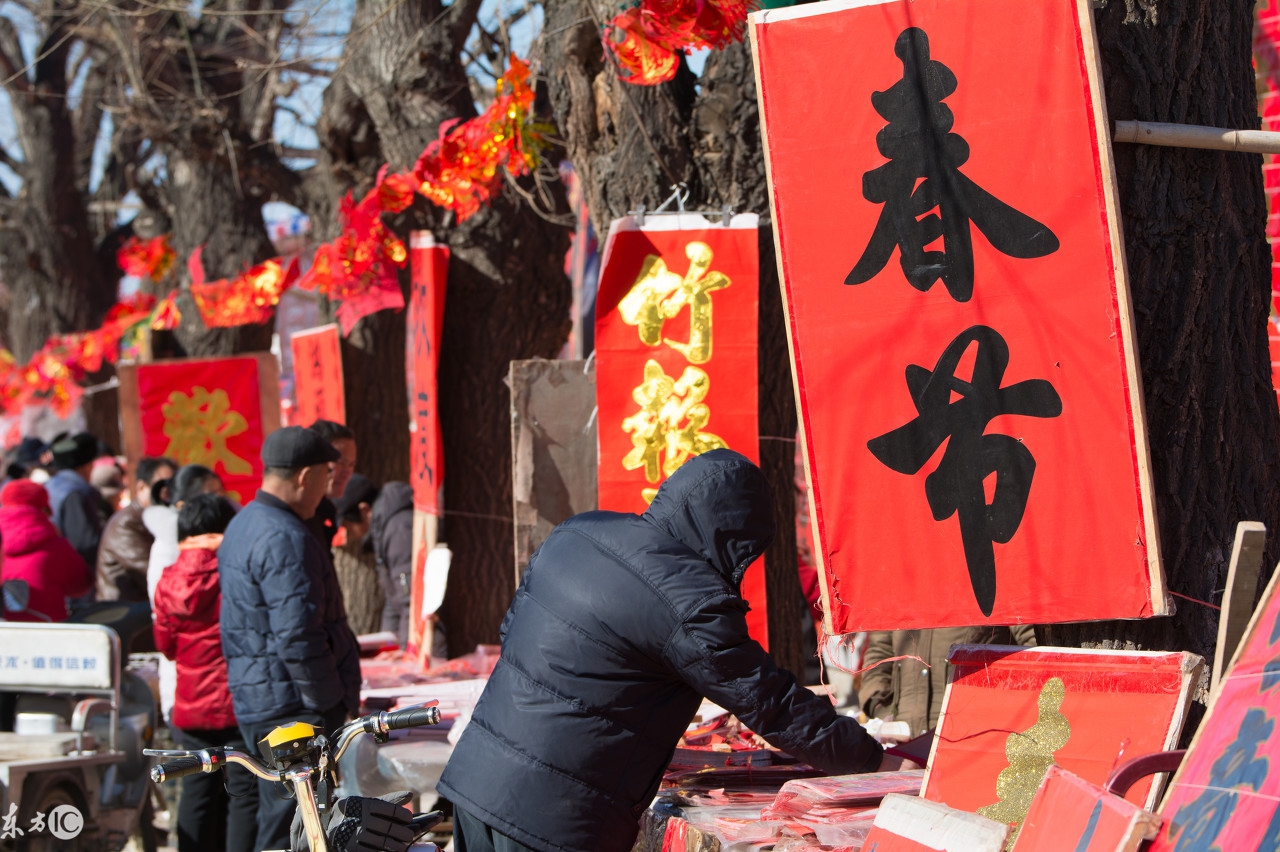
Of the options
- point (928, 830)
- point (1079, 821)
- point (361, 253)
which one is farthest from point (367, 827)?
point (361, 253)

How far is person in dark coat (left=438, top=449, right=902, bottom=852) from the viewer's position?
262 centimetres

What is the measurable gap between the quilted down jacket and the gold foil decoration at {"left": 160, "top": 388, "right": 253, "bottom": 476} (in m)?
5.73

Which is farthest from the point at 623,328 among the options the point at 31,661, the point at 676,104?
the point at 31,661

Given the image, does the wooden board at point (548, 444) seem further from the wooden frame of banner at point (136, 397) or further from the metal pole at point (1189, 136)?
the wooden frame of banner at point (136, 397)

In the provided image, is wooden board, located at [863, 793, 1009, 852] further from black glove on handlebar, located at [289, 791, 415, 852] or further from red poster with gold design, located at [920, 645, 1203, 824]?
black glove on handlebar, located at [289, 791, 415, 852]

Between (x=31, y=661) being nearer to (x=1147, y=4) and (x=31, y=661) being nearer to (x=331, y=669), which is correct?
(x=331, y=669)

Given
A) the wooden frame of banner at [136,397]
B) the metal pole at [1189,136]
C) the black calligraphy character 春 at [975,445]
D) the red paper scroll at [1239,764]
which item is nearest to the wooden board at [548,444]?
the black calligraphy character 春 at [975,445]

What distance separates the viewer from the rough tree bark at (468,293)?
7676 mm

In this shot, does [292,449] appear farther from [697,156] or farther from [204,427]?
[204,427]

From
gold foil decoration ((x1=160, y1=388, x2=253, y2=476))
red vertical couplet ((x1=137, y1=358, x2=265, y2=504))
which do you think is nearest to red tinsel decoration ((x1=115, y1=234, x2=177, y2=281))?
red vertical couplet ((x1=137, y1=358, x2=265, y2=504))

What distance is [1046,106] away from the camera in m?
2.90

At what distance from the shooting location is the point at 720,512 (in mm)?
2660

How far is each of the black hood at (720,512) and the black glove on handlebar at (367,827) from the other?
1.00 m

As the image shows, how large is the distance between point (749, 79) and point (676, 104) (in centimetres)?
32
